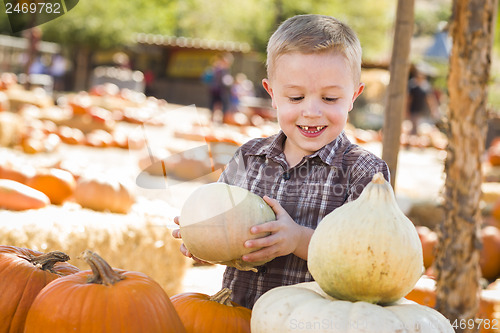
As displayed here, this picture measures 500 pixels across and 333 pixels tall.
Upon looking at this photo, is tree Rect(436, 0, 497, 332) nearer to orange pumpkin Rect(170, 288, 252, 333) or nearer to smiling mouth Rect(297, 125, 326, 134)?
smiling mouth Rect(297, 125, 326, 134)

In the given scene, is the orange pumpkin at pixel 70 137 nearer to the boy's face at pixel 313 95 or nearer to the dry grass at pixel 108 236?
the dry grass at pixel 108 236

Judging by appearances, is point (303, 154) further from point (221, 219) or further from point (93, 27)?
point (93, 27)

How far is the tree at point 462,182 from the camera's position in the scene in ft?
10.5

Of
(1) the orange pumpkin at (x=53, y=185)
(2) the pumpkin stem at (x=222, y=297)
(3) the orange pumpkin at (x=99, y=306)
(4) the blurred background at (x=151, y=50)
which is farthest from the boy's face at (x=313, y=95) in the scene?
(4) the blurred background at (x=151, y=50)

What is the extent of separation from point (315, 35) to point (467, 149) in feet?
6.16

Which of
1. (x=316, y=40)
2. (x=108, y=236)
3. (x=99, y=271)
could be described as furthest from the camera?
(x=108, y=236)

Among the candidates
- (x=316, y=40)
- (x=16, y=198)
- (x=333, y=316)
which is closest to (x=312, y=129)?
(x=316, y=40)

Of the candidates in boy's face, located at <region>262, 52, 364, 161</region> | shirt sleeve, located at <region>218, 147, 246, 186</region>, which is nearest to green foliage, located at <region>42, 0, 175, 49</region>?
shirt sleeve, located at <region>218, 147, 246, 186</region>

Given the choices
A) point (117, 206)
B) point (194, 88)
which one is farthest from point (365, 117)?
point (117, 206)

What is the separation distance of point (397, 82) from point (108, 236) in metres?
2.01

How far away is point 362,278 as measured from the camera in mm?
1269

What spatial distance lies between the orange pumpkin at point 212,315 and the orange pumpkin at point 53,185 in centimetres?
283

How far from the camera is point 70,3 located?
1.81 m

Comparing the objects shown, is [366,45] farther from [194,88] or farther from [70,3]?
[70,3]
